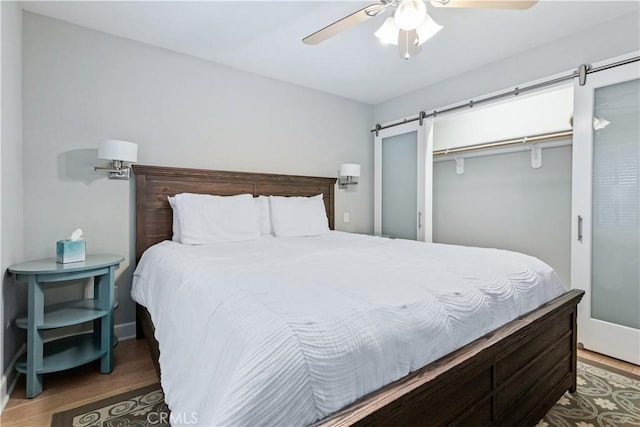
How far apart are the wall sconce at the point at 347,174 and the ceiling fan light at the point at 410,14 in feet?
7.09

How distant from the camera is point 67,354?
80.5 inches

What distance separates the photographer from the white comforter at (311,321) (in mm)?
815

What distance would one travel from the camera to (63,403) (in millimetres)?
1782

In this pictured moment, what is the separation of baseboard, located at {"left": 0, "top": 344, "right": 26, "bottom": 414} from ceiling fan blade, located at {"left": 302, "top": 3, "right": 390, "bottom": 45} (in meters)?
2.68

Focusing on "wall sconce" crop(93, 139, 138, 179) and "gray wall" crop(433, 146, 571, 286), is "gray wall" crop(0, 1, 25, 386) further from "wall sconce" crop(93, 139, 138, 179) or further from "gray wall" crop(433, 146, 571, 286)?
"gray wall" crop(433, 146, 571, 286)

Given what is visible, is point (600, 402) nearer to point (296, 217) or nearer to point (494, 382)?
point (494, 382)

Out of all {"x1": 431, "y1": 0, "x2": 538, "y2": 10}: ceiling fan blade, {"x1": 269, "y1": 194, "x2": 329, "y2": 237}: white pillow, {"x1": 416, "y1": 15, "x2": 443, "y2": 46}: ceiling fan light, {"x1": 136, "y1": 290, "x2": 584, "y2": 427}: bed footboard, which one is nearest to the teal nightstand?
{"x1": 136, "y1": 290, "x2": 584, "y2": 427}: bed footboard

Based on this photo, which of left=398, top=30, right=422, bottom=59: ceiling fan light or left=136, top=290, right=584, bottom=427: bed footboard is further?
left=398, top=30, right=422, bottom=59: ceiling fan light

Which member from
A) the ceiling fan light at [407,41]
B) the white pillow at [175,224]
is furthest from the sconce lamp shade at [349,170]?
the white pillow at [175,224]

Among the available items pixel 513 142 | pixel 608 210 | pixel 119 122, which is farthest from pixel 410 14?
pixel 119 122

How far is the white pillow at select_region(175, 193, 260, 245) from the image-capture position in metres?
2.54

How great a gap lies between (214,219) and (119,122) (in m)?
1.15

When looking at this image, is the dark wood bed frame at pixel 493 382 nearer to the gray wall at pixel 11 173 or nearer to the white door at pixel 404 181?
the gray wall at pixel 11 173

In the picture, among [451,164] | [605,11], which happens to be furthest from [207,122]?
[605,11]
